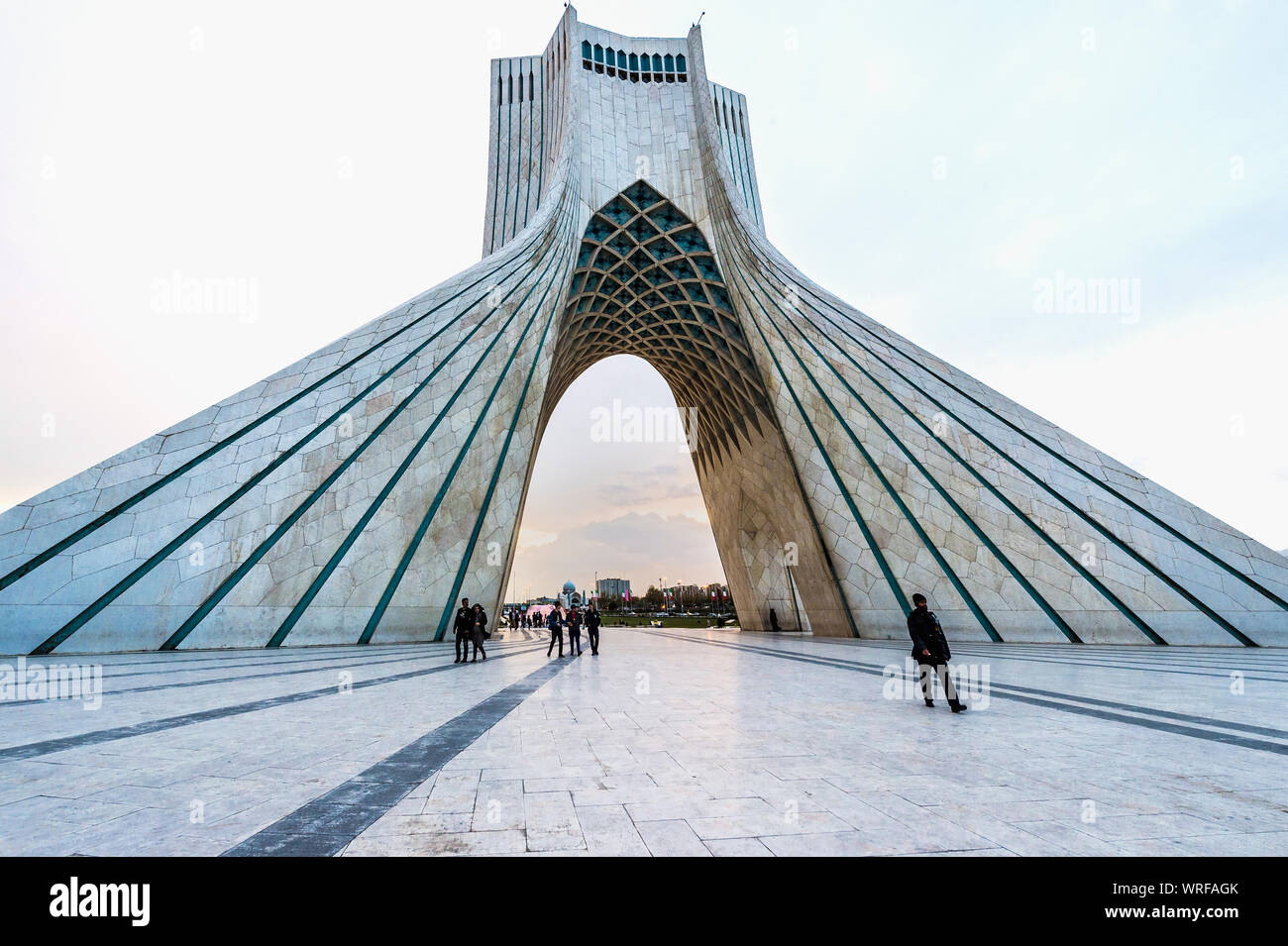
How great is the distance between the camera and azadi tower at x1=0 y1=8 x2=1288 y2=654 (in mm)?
9312

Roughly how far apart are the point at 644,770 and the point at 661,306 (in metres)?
20.5

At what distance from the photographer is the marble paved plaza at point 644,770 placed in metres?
2.10

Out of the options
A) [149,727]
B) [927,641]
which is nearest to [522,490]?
[149,727]

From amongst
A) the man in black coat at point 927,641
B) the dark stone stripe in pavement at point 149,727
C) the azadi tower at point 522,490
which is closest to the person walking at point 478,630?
the azadi tower at point 522,490

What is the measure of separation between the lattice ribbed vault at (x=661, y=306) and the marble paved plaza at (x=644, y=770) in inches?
568

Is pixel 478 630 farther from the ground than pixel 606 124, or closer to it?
closer to it

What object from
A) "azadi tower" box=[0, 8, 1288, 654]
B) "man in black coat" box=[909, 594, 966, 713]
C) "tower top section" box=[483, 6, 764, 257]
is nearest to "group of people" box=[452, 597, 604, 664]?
"azadi tower" box=[0, 8, 1288, 654]

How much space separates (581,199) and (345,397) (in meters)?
10.9

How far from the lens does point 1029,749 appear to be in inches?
135

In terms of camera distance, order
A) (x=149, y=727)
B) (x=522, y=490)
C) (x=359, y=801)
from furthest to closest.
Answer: (x=522, y=490), (x=149, y=727), (x=359, y=801)

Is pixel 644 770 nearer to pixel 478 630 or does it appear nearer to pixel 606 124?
pixel 478 630

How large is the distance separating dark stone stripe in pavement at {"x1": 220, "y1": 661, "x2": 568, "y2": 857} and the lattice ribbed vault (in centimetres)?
1562

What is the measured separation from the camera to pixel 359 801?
2504 mm

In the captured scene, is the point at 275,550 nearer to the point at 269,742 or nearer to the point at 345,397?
the point at 345,397
